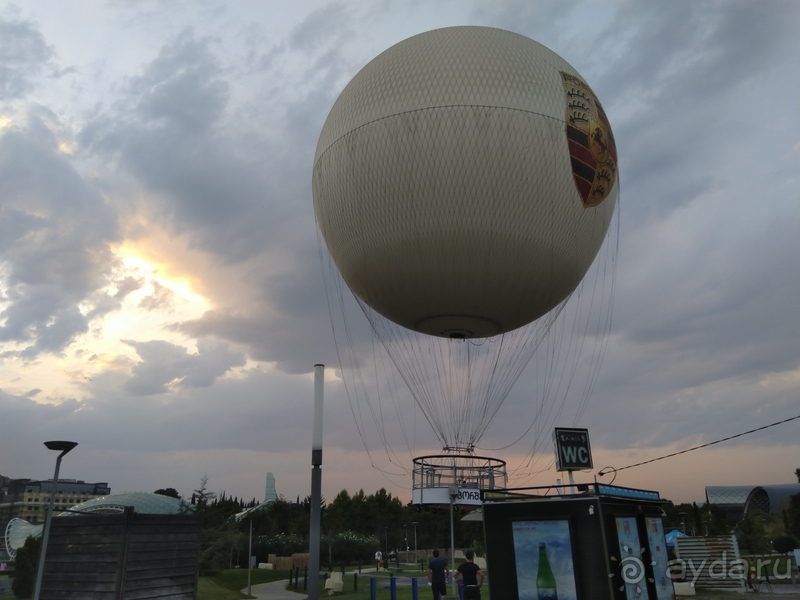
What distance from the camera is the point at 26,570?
70.6 feet

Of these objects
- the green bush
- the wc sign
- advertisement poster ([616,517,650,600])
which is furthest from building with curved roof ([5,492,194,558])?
advertisement poster ([616,517,650,600])

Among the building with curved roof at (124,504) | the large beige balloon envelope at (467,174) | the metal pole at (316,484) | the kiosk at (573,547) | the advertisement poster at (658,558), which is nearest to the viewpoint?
the kiosk at (573,547)

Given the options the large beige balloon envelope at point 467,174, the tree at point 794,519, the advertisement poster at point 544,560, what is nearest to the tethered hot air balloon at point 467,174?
the large beige balloon envelope at point 467,174

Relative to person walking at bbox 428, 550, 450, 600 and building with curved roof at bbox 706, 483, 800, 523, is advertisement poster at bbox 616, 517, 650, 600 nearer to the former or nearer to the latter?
person walking at bbox 428, 550, 450, 600

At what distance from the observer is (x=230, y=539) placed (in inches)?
1180

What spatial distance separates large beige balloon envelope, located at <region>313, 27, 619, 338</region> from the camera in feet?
47.8

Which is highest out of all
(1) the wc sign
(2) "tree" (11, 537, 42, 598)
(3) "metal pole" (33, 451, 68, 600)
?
(1) the wc sign

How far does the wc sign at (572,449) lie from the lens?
15.6m

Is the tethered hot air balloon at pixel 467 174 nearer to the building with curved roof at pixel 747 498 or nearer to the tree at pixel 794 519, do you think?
the tree at pixel 794 519

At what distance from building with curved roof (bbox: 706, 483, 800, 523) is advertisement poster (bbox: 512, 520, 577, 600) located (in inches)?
3472

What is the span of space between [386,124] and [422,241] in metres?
3.27

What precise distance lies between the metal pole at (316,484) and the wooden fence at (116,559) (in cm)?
289

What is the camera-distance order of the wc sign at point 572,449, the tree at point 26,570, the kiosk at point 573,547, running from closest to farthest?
the kiosk at point 573,547 < the wc sign at point 572,449 < the tree at point 26,570

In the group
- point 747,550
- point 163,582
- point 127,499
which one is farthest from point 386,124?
point 747,550
